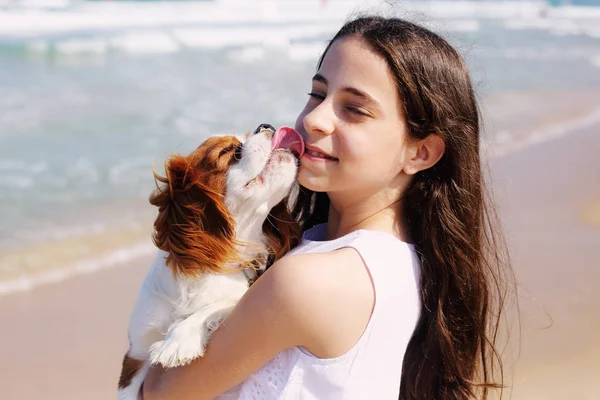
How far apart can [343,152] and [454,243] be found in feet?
1.50

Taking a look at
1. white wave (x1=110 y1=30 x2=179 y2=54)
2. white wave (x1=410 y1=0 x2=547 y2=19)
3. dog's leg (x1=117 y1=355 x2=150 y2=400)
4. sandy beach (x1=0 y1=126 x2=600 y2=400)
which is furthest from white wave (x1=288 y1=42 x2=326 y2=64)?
dog's leg (x1=117 y1=355 x2=150 y2=400)

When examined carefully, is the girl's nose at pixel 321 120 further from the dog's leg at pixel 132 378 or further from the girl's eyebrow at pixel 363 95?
the dog's leg at pixel 132 378

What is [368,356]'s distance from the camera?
1.93m

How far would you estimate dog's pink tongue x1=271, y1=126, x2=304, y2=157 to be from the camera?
2.20m

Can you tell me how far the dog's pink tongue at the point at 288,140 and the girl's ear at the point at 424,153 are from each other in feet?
1.04

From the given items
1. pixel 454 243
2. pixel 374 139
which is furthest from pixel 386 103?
pixel 454 243

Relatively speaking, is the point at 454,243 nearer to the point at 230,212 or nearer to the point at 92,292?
the point at 230,212

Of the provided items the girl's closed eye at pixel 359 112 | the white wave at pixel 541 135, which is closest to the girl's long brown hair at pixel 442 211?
the girl's closed eye at pixel 359 112

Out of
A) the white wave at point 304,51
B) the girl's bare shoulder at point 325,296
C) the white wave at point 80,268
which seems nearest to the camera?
the girl's bare shoulder at point 325,296

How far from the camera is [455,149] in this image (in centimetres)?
218

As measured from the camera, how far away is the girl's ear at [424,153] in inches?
84.5

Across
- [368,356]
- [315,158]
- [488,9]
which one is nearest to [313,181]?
[315,158]

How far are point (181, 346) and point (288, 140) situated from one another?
0.68 m

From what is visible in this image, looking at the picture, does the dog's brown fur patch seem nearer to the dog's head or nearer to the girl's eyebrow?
the dog's head
